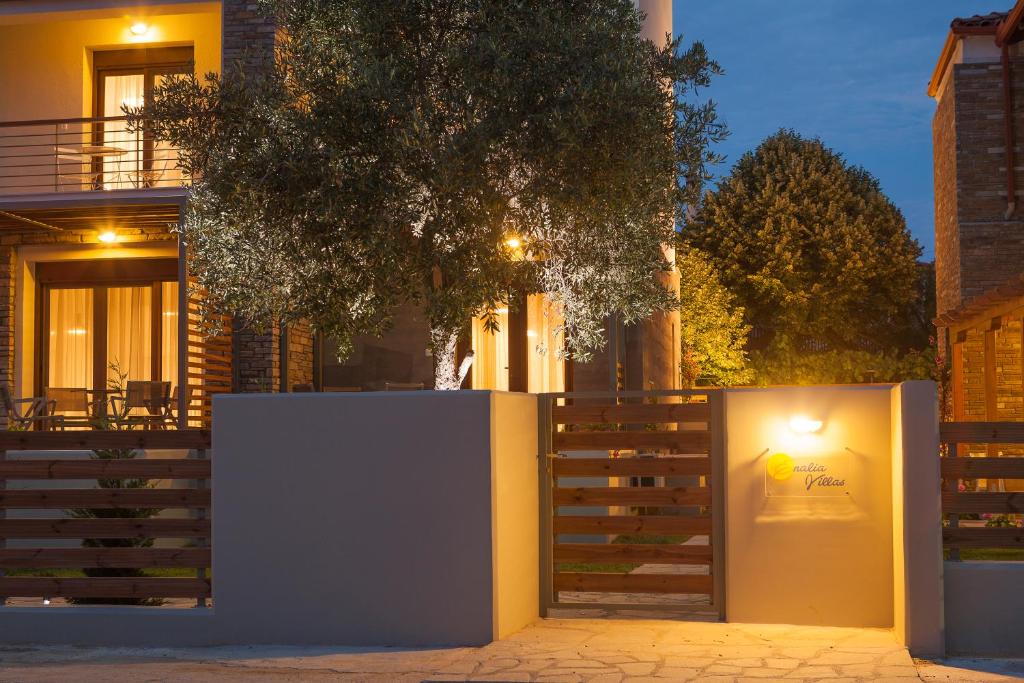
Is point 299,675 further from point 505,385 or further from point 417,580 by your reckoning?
point 505,385

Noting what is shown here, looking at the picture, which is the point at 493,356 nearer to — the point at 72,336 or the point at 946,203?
the point at 72,336

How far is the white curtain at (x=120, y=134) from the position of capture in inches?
694

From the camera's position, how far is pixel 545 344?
18.3m

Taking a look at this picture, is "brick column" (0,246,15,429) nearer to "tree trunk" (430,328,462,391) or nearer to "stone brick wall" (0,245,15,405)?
"stone brick wall" (0,245,15,405)

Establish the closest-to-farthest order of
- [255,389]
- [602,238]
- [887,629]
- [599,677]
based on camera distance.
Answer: [599,677]
[887,629]
[602,238]
[255,389]

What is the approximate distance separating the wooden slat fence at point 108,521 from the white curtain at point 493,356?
9.75 m

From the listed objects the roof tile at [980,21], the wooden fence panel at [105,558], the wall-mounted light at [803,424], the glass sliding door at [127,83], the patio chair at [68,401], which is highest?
the roof tile at [980,21]

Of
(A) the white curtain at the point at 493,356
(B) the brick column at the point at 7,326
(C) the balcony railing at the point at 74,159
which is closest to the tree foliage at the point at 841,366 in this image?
(A) the white curtain at the point at 493,356

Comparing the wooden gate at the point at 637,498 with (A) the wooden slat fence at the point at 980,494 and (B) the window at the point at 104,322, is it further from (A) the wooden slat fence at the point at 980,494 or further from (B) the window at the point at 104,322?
(B) the window at the point at 104,322

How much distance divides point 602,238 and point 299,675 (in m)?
6.45

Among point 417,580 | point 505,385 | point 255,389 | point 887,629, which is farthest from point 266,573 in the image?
point 505,385

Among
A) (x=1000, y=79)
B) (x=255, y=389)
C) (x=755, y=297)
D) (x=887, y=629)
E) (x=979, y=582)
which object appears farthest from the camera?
(x=755, y=297)

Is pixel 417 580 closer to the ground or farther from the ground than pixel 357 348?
closer to the ground

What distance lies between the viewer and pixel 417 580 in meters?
7.97
